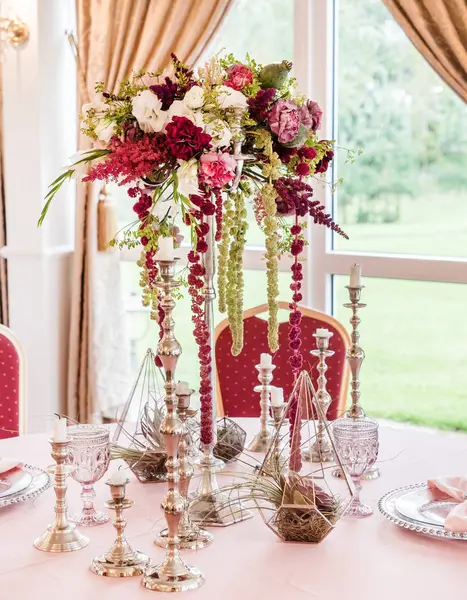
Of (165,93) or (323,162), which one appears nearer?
(165,93)

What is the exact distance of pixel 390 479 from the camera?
2.09 meters

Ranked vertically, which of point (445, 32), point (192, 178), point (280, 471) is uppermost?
point (445, 32)

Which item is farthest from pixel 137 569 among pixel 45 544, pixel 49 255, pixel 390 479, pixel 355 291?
pixel 49 255

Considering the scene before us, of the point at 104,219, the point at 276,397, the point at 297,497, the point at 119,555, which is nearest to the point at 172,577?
the point at 119,555

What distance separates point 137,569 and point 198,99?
870 millimetres

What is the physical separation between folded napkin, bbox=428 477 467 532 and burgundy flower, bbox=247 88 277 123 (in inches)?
31.8

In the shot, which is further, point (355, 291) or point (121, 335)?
point (121, 335)

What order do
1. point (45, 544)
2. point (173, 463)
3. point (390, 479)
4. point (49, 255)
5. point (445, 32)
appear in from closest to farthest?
point (173, 463) → point (45, 544) → point (390, 479) → point (445, 32) → point (49, 255)

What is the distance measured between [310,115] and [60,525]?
94 centimetres

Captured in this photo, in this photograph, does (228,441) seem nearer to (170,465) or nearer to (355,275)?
(355,275)

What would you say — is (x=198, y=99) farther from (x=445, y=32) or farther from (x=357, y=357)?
(x=445, y=32)

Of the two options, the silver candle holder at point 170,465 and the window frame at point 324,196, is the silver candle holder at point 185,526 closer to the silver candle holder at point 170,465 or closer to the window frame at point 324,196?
the silver candle holder at point 170,465

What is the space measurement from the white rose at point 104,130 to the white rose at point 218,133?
0.23 m

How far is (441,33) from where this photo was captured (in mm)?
3277
